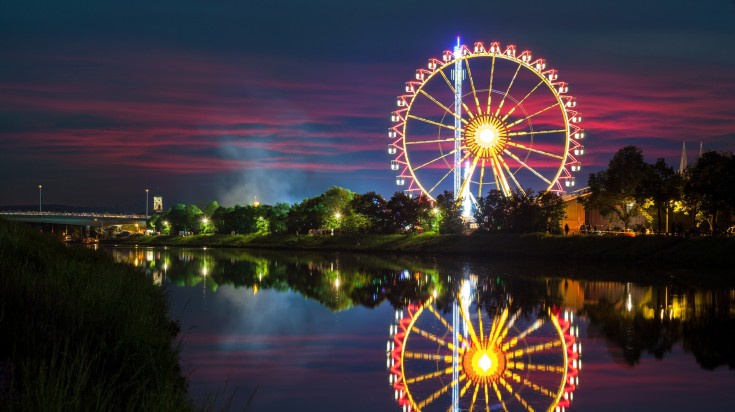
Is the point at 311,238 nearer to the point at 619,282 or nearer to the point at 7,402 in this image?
the point at 619,282

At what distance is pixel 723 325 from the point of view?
859 inches

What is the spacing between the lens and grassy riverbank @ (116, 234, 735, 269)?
4881 centimetres

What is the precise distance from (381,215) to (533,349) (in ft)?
250

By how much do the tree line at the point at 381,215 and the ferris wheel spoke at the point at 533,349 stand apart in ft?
171

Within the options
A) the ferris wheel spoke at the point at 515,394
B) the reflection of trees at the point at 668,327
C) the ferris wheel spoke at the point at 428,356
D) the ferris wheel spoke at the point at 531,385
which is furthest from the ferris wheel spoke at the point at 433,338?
the ferris wheel spoke at the point at 515,394

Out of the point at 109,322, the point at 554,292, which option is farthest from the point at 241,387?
the point at 554,292

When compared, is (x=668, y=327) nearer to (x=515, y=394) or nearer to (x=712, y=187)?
(x=515, y=394)

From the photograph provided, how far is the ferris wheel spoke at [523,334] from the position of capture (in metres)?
18.4

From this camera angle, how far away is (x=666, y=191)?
198 feet

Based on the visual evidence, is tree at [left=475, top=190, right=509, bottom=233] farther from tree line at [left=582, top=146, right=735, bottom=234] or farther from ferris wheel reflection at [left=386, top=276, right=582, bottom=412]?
ferris wheel reflection at [left=386, top=276, right=582, bottom=412]

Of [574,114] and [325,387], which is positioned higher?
[574,114]

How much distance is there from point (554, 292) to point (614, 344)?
1335cm

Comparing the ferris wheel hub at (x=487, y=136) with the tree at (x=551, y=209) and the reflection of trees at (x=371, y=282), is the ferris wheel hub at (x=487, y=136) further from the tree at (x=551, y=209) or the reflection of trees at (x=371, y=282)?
the reflection of trees at (x=371, y=282)

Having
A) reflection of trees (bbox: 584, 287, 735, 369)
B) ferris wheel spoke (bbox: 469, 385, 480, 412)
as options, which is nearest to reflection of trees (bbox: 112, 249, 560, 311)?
reflection of trees (bbox: 584, 287, 735, 369)
